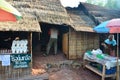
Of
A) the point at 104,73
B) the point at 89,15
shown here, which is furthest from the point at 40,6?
the point at 104,73

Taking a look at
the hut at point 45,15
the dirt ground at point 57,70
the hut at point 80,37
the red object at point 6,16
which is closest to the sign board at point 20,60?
the dirt ground at point 57,70

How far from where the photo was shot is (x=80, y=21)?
41.3 feet

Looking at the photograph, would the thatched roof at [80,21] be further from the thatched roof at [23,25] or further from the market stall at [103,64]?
the thatched roof at [23,25]

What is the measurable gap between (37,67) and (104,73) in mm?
3528

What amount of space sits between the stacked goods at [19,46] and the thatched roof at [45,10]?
6.32 ft

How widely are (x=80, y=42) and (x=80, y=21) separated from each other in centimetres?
131

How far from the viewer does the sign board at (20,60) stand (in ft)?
30.0

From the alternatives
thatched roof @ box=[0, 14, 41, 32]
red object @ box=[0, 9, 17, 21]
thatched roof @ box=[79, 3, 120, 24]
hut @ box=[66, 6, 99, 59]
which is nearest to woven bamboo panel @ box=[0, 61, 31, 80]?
thatched roof @ box=[0, 14, 41, 32]

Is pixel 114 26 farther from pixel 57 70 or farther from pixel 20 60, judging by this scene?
pixel 20 60

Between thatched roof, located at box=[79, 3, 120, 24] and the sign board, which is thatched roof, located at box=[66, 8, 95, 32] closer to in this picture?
thatched roof, located at box=[79, 3, 120, 24]

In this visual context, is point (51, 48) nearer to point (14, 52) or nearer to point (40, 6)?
point (40, 6)

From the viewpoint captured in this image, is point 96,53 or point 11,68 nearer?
point 11,68

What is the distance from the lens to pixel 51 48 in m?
12.9

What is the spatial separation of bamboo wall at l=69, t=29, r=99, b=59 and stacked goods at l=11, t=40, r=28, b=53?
340 centimetres
